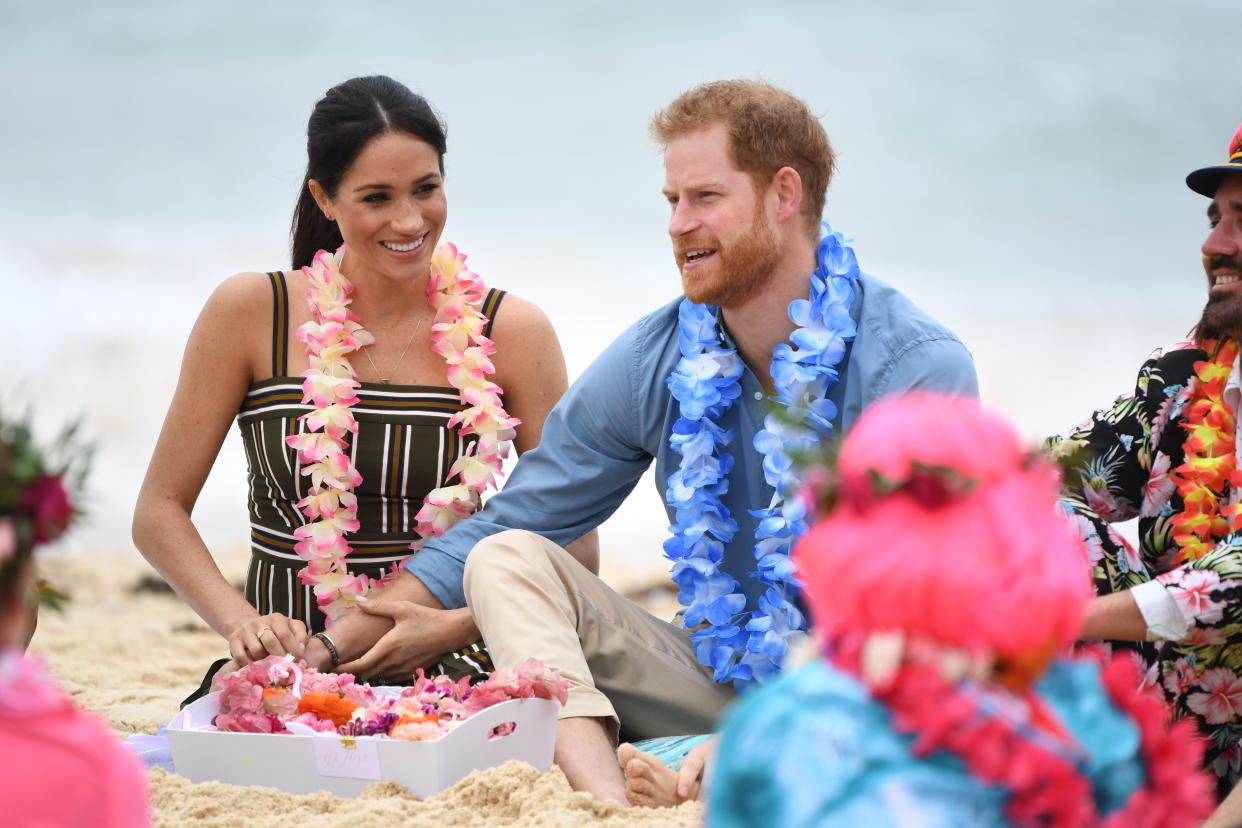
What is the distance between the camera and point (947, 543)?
137 cm

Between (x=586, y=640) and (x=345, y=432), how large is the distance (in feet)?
3.03

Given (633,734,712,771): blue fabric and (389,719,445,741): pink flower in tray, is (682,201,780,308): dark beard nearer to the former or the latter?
(633,734,712,771): blue fabric

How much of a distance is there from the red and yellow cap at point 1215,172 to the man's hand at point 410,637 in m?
2.11

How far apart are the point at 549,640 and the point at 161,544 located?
130cm

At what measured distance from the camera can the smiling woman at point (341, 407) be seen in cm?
384

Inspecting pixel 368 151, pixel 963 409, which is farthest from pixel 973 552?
pixel 368 151

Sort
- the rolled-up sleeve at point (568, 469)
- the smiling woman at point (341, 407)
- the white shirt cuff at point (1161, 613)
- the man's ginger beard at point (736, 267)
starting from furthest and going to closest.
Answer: the smiling woman at point (341, 407), the rolled-up sleeve at point (568, 469), the man's ginger beard at point (736, 267), the white shirt cuff at point (1161, 613)

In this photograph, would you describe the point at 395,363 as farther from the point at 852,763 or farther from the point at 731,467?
the point at 852,763

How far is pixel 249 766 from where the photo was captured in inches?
117

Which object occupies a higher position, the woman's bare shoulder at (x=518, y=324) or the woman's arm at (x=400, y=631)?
the woman's bare shoulder at (x=518, y=324)

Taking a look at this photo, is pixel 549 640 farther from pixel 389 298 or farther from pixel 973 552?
pixel 973 552

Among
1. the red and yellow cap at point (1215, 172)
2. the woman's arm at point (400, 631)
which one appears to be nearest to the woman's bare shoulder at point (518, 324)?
the woman's arm at point (400, 631)

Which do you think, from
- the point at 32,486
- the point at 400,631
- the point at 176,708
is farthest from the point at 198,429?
the point at 32,486

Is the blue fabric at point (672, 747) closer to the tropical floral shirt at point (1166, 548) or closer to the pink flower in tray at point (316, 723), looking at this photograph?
the pink flower in tray at point (316, 723)
